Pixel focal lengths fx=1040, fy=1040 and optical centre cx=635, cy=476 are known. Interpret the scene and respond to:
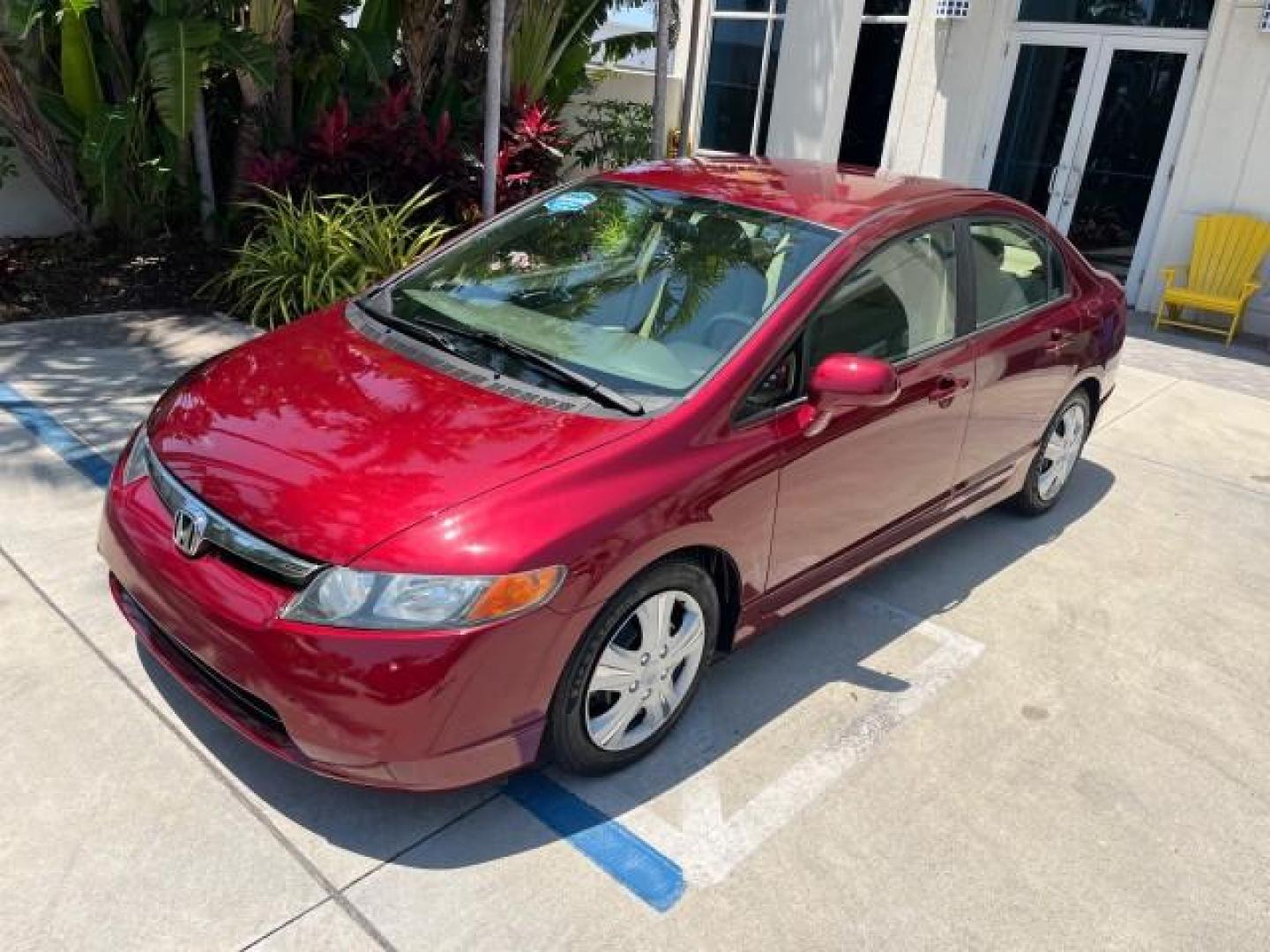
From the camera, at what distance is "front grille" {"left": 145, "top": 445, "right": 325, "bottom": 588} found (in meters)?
2.54

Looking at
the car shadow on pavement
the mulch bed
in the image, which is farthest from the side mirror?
the mulch bed

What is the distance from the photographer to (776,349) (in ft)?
10.4

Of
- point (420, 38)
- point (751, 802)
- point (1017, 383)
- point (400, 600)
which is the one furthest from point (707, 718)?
point (420, 38)

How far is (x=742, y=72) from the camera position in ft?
47.5

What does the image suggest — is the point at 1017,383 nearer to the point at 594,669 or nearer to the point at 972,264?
the point at 972,264

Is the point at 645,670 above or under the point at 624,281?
under

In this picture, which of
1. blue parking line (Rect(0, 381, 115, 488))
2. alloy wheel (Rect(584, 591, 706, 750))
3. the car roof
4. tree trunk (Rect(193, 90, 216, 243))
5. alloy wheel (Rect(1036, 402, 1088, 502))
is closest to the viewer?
alloy wheel (Rect(584, 591, 706, 750))

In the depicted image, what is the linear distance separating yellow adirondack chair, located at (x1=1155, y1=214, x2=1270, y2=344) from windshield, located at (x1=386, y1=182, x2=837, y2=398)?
7212 mm

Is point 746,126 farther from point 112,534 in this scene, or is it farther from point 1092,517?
point 112,534

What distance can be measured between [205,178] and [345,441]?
6.03 m

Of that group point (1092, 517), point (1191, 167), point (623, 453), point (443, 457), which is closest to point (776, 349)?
point (623, 453)

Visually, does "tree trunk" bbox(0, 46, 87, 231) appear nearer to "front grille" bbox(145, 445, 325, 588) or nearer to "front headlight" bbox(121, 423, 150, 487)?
"front headlight" bbox(121, 423, 150, 487)

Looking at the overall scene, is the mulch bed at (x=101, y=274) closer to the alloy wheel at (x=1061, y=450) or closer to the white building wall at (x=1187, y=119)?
the alloy wheel at (x=1061, y=450)

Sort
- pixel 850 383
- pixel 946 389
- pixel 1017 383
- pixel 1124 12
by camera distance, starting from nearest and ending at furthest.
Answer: pixel 850 383, pixel 946 389, pixel 1017 383, pixel 1124 12
